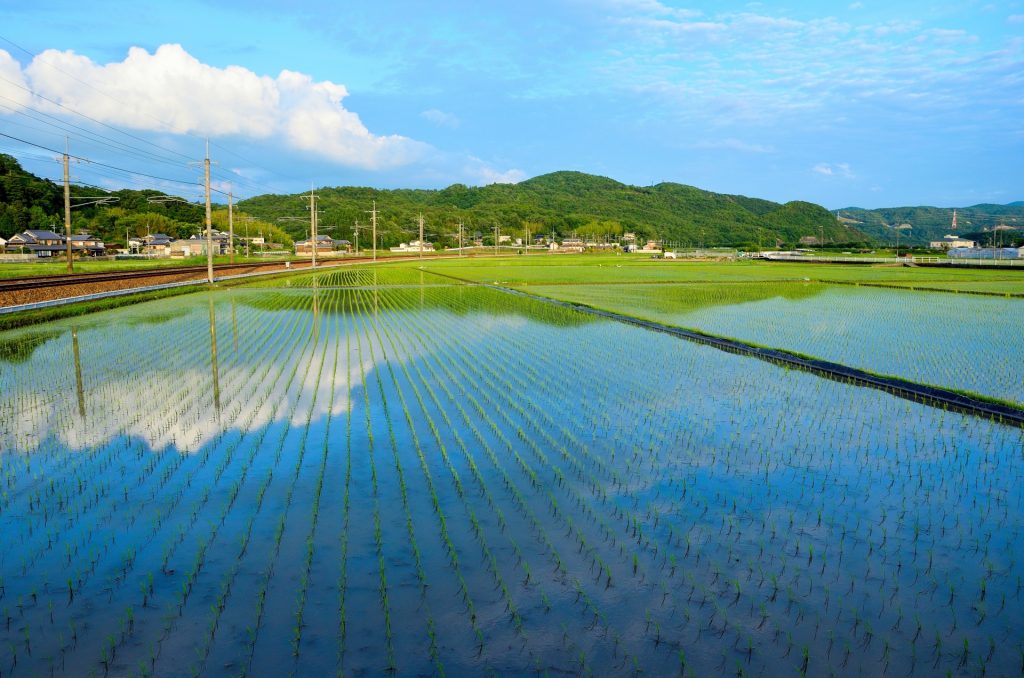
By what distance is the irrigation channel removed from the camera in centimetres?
403

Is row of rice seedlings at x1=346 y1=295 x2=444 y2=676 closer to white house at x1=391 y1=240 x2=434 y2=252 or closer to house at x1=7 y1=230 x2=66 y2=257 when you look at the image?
house at x1=7 y1=230 x2=66 y2=257

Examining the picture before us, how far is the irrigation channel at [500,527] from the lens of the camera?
4031 millimetres

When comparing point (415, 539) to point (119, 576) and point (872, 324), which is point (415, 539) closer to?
point (119, 576)

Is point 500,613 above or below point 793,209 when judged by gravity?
below

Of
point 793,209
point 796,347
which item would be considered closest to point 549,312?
point 796,347

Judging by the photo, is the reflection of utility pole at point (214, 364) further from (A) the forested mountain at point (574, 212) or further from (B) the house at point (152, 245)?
(A) the forested mountain at point (574, 212)

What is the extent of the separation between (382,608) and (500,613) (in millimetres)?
716

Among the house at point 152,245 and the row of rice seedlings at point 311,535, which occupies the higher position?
the house at point 152,245

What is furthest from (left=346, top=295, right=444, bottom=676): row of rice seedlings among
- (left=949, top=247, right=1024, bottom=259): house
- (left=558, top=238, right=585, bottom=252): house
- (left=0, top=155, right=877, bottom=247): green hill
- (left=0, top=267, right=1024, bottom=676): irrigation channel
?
(left=558, top=238, right=585, bottom=252): house

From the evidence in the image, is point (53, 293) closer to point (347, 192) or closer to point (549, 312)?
point (549, 312)

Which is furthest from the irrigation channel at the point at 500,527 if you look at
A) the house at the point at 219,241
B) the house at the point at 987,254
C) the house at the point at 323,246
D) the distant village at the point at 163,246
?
the house at the point at 323,246

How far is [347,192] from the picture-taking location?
134 metres

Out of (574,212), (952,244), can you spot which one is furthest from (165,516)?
(574,212)

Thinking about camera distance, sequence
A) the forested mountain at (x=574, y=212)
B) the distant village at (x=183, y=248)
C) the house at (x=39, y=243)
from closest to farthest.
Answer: the house at (x=39, y=243)
the distant village at (x=183, y=248)
the forested mountain at (x=574, y=212)
